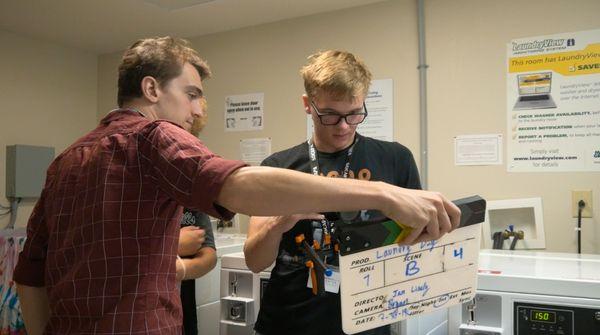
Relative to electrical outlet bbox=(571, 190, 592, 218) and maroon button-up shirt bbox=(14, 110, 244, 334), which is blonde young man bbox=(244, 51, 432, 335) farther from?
electrical outlet bbox=(571, 190, 592, 218)

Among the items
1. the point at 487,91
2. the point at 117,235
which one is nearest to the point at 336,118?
the point at 117,235

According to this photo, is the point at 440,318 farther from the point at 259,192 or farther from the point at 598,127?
the point at 598,127

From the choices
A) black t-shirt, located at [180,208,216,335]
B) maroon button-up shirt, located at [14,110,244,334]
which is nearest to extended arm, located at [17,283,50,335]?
maroon button-up shirt, located at [14,110,244,334]

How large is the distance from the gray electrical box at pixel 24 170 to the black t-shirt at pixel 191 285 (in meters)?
2.03

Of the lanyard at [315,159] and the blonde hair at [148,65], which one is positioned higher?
the blonde hair at [148,65]

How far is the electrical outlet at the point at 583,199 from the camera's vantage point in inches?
84.2

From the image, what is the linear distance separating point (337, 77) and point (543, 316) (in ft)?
2.83

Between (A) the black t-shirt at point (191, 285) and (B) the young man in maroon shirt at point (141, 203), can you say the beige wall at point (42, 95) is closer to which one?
Answer: (A) the black t-shirt at point (191, 285)

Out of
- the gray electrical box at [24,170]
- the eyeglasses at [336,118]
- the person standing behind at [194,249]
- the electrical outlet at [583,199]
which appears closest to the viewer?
the eyeglasses at [336,118]

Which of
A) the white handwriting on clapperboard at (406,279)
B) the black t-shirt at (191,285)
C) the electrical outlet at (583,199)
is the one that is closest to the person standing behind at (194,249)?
the black t-shirt at (191,285)

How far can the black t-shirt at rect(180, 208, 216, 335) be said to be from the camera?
170cm

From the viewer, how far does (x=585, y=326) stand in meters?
1.24

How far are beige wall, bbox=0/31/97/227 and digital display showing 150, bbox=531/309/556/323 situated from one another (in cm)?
336

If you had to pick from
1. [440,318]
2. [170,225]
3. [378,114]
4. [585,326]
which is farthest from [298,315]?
[378,114]
